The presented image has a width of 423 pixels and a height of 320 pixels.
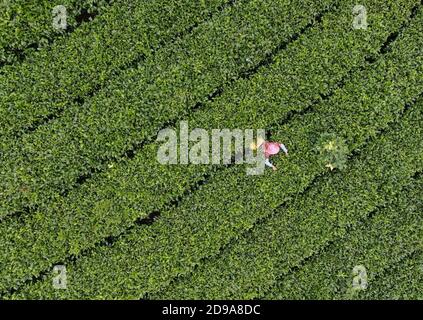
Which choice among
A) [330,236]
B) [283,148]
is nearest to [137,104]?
[283,148]

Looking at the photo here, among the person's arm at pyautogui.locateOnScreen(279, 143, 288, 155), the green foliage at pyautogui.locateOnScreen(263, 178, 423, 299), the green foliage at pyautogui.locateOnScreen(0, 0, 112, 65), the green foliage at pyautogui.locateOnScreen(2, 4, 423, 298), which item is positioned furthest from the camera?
the green foliage at pyautogui.locateOnScreen(263, 178, 423, 299)

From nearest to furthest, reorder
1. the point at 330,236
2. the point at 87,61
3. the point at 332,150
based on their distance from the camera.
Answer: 1. the point at 87,61
2. the point at 332,150
3. the point at 330,236

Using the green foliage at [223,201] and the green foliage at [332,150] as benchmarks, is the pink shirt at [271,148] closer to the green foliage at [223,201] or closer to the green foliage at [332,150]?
the green foliage at [223,201]

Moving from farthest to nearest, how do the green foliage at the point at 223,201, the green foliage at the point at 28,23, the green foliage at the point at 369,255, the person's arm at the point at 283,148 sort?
the green foliage at the point at 369,255
the person's arm at the point at 283,148
the green foliage at the point at 223,201
the green foliage at the point at 28,23

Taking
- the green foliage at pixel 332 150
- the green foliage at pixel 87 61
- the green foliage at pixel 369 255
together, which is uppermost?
the green foliage at pixel 87 61

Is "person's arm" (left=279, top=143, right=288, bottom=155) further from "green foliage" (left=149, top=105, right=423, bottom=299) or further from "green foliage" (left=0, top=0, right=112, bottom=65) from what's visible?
"green foliage" (left=0, top=0, right=112, bottom=65)

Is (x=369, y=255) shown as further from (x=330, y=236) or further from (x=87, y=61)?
(x=87, y=61)

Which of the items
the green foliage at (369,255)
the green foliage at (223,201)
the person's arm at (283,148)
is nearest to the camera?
the green foliage at (223,201)

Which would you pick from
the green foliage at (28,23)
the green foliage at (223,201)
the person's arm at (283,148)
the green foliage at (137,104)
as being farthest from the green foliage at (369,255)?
the green foliage at (28,23)

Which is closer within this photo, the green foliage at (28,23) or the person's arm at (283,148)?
the green foliage at (28,23)

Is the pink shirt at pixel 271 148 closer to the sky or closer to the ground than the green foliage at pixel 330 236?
closer to the sky

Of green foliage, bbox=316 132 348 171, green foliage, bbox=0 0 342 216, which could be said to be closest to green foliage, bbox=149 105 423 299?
green foliage, bbox=316 132 348 171
